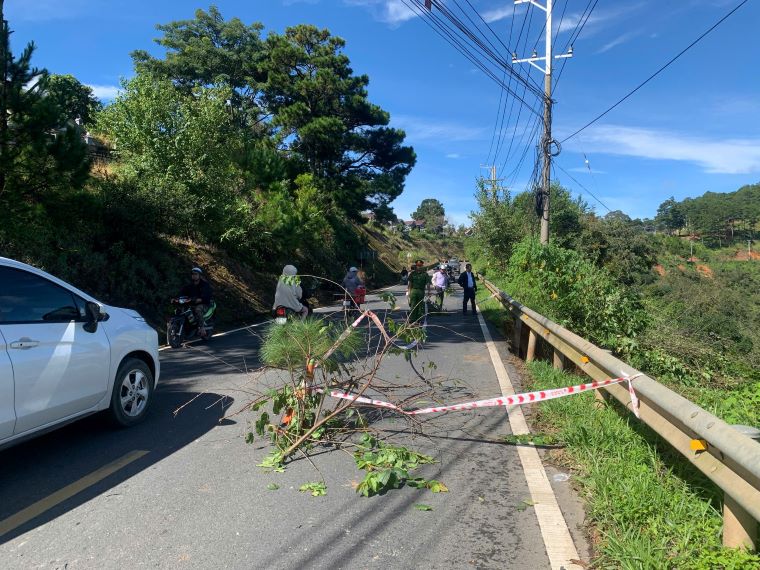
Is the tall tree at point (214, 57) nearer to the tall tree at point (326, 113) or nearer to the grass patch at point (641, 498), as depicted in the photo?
the tall tree at point (326, 113)

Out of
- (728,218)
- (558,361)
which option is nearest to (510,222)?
(558,361)

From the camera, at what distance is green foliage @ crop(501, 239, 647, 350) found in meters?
9.03

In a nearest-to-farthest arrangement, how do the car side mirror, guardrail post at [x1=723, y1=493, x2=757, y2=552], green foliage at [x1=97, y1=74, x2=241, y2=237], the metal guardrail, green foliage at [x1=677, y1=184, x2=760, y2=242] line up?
1. the metal guardrail
2. guardrail post at [x1=723, y1=493, x2=757, y2=552]
3. the car side mirror
4. green foliage at [x1=97, y1=74, x2=241, y2=237]
5. green foliage at [x1=677, y1=184, x2=760, y2=242]

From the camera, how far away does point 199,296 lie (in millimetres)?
11617

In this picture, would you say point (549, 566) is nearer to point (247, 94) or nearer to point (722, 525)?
point (722, 525)

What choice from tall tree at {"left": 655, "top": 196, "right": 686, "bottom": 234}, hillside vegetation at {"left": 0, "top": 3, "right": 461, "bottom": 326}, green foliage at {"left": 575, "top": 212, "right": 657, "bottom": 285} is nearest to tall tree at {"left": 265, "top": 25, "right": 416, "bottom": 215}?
hillside vegetation at {"left": 0, "top": 3, "right": 461, "bottom": 326}

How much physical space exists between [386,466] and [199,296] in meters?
8.13

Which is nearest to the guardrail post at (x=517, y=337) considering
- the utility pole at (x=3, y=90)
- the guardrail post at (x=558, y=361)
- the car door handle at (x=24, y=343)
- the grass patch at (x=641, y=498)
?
the guardrail post at (x=558, y=361)

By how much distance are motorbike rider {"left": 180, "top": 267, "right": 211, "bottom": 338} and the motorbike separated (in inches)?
3.2

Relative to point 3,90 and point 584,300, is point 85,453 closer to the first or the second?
point 584,300

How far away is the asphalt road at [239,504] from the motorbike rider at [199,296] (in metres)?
5.58

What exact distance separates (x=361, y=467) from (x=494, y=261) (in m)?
31.6

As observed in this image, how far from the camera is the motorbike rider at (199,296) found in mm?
11477

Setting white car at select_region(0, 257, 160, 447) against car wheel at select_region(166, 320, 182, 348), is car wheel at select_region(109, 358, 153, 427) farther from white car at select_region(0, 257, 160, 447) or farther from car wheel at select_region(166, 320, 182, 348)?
car wheel at select_region(166, 320, 182, 348)
